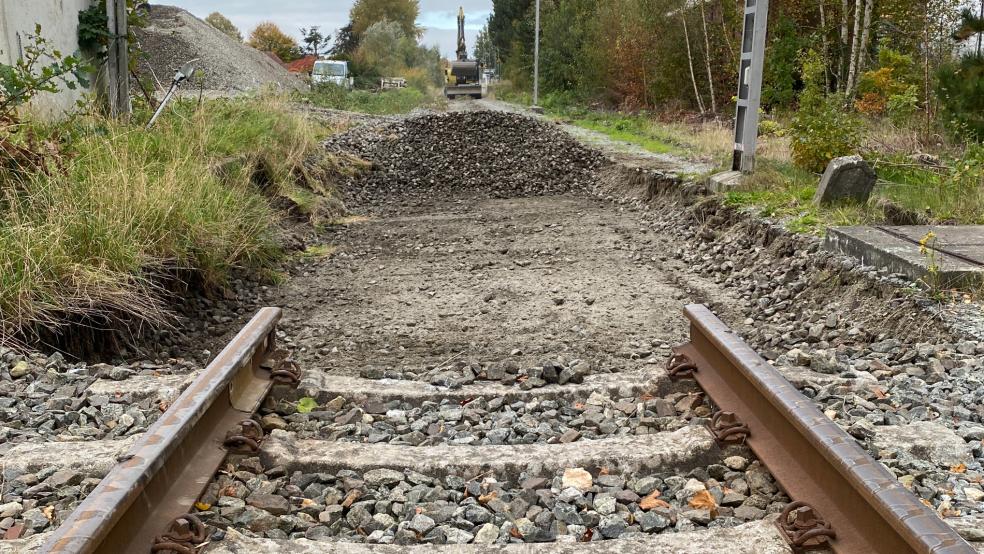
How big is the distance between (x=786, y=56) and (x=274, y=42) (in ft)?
189

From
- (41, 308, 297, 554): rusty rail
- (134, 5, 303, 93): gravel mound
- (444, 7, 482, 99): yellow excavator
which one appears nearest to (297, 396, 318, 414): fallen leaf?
(41, 308, 297, 554): rusty rail

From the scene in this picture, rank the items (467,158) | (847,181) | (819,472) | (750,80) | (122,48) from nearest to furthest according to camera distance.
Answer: (819,472) → (847,181) → (750,80) → (122,48) → (467,158)

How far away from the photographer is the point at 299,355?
5000mm

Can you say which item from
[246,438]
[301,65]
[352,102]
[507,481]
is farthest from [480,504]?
[301,65]

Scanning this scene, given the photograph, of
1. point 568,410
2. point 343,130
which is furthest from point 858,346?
point 343,130

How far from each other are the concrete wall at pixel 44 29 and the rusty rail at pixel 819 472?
6830mm

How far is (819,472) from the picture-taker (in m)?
2.44

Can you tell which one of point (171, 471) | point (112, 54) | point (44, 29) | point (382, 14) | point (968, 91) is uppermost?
point (382, 14)

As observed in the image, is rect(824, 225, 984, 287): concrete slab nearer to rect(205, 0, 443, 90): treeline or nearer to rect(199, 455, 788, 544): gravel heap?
rect(199, 455, 788, 544): gravel heap

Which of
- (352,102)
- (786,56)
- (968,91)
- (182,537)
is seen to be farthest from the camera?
(352,102)

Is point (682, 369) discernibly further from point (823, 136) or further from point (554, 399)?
point (823, 136)

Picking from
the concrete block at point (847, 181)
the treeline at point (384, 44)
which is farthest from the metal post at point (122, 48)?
the treeline at point (384, 44)

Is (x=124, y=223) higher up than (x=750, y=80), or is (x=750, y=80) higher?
(x=750, y=80)

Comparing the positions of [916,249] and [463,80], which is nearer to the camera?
[916,249]
